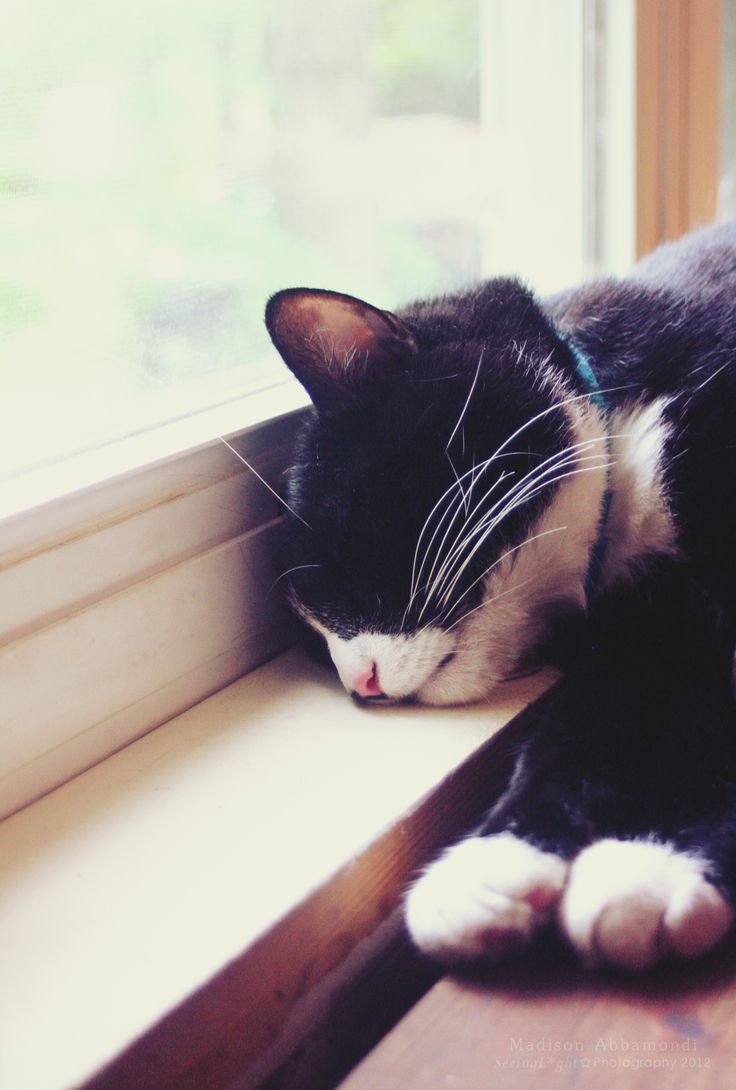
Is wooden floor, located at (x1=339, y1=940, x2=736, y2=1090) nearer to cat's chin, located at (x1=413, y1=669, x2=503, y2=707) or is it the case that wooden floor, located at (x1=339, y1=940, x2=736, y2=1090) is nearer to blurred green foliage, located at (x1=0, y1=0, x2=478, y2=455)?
cat's chin, located at (x1=413, y1=669, x2=503, y2=707)

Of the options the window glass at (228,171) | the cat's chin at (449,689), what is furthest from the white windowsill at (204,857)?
the window glass at (228,171)

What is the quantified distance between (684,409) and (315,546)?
0.32 meters

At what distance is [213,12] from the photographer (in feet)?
2.62

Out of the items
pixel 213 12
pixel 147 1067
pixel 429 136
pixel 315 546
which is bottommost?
pixel 147 1067

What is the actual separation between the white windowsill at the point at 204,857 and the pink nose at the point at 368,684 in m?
0.02

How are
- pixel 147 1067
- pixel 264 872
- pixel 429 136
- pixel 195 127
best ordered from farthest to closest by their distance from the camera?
pixel 429 136 < pixel 195 127 < pixel 264 872 < pixel 147 1067

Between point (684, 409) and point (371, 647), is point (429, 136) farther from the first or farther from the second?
point (371, 647)

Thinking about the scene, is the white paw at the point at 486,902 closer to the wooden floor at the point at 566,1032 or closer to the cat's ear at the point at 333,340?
the wooden floor at the point at 566,1032

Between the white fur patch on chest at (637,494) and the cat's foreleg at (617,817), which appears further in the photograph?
the white fur patch on chest at (637,494)

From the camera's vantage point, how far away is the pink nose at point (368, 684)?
2.45ft

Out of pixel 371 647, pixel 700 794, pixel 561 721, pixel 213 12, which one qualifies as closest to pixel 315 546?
pixel 371 647

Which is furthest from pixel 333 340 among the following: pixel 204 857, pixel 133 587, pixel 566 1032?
pixel 566 1032

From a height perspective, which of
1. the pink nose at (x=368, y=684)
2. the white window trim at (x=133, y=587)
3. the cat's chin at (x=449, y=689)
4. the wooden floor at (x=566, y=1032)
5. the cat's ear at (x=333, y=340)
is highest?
the cat's ear at (x=333, y=340)

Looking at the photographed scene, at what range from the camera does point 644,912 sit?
51cm
